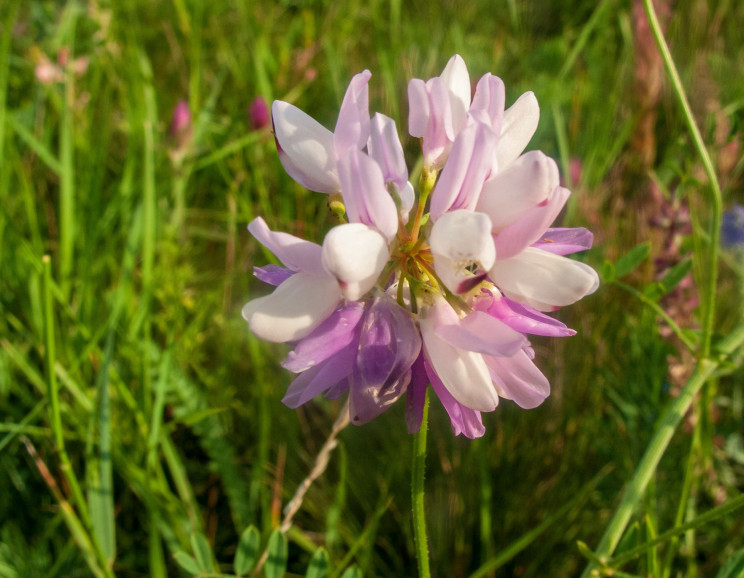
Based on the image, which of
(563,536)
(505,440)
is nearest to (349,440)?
(505,440)

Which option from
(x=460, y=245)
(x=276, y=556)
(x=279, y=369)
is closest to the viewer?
(x=460, y=245)

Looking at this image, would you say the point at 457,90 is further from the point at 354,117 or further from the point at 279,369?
the point at 279,369

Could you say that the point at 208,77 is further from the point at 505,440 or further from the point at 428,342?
Answer: the point at 428,342

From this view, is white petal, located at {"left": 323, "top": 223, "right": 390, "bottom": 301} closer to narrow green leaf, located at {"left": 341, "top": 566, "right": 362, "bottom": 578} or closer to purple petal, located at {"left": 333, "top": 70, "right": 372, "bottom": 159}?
purple petal, located at {"left": 333, "top": 70, "right": 372, "bottom": 159}

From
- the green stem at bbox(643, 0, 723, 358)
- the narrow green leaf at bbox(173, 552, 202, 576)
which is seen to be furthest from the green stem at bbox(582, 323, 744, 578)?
the narrow green leaf at bbox(173, 552, 202, 576)

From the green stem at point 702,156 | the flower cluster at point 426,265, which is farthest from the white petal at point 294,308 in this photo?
the green stem at point 702,156

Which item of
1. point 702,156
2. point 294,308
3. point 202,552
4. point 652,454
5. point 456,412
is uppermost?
point 702,156

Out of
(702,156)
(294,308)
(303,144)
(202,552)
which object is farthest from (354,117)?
(202,552)

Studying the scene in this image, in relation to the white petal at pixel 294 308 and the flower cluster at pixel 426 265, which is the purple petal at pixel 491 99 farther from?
the white petal at pixel 294 308
